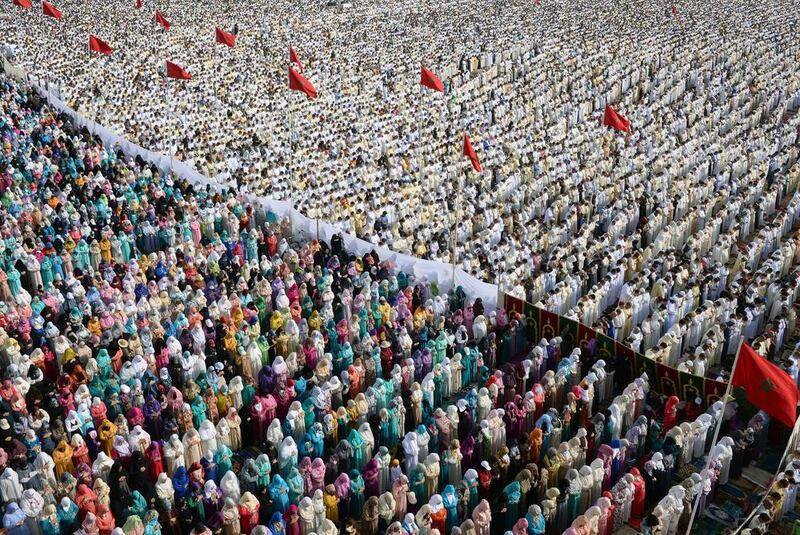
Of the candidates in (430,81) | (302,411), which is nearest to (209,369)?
(302,411)

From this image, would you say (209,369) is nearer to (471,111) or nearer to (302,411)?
(302,411)

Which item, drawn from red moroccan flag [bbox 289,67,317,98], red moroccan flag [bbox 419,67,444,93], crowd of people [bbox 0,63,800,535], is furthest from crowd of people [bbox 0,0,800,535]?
red moroccan flag [bbox 289,67,317,98]

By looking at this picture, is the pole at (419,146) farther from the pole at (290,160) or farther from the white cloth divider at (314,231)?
the white cloth divider at (314,231)

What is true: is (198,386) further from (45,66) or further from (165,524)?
(45,66)

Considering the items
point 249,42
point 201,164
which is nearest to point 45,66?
point 249,42

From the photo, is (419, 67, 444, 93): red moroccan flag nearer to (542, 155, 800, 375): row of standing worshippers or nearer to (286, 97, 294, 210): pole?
(286, 97, 294, 210): pole

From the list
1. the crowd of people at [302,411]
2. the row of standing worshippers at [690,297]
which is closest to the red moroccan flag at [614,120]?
the row of standing worshippers at [690,297]
